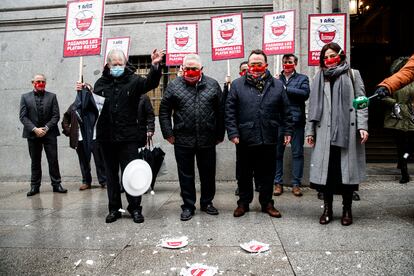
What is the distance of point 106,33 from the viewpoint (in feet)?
27.8

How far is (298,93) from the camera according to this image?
19.2 feet

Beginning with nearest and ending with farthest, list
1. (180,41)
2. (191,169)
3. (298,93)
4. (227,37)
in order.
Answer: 1. (191,169)
2. (298,93)
3. (227,37)
4. (180,41)

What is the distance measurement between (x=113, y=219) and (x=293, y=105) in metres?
3.32

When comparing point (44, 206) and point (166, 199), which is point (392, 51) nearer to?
point (166, 199)

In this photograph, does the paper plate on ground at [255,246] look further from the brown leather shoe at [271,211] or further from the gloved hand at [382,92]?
the gloved hand at [382,92]

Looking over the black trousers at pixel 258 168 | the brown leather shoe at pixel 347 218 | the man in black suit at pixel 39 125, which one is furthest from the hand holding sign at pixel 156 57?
the man in black suit at pixel 39 125

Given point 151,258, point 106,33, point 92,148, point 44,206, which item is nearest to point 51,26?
point 106,33

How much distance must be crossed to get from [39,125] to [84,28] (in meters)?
2.24

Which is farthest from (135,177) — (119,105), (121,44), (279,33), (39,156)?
(121,44)

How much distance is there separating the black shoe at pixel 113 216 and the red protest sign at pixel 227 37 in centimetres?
312

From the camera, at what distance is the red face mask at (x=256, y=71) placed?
4727 mm

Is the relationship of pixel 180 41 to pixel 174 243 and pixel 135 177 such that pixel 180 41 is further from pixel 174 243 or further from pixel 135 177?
pixel 174 243

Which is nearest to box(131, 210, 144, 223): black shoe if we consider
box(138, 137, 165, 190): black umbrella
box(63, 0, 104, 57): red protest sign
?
box(138, 137, 165, 190): black umbrella

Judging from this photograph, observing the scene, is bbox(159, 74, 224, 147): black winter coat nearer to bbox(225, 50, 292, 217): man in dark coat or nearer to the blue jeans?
bbox(225, 50, 292, 217): man in dark coat
